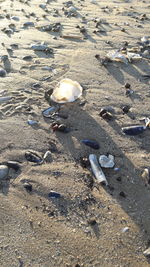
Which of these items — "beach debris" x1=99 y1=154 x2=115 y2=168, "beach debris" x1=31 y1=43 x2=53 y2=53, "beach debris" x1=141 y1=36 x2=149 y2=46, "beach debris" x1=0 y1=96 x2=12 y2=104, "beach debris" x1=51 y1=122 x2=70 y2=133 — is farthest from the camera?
"beach debris" x1=141 y1=36 x2=149 y2=46

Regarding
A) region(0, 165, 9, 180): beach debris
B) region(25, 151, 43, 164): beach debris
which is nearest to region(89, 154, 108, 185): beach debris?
region(25, 151, 43, 164): beach debris

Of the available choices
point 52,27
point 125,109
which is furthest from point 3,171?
point 52,27

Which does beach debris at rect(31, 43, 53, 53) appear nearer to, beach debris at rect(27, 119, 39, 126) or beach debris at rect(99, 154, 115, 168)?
beach debris at rect(27, 119, 39, 126)

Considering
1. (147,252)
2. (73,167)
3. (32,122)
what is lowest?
(147,252)

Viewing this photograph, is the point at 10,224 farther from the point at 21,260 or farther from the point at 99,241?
the point at 99,241

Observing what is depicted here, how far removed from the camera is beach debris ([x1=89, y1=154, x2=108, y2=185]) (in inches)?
94.6

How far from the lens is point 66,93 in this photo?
3230 mm

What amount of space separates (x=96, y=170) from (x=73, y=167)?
0.20m

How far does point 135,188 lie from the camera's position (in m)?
2.38

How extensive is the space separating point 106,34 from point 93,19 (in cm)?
94

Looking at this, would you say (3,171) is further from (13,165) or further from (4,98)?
(4,98)

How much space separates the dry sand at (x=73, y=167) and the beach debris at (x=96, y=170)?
60mm

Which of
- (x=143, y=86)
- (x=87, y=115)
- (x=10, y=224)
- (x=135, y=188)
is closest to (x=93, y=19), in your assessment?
(x=143, y=86)

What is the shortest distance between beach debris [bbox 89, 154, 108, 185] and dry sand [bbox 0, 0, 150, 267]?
0.20ft
